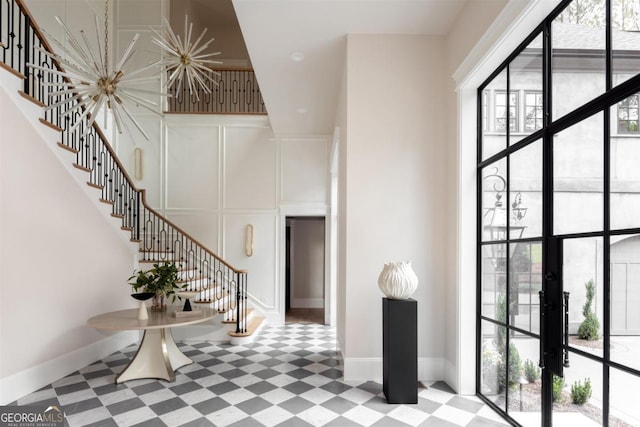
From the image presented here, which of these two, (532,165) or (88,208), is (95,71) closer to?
(88,208)

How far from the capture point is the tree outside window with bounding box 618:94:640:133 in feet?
6.12

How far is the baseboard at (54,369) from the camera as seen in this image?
3566mm

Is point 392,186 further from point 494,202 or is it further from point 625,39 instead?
point 625,39

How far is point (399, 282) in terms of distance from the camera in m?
3.52

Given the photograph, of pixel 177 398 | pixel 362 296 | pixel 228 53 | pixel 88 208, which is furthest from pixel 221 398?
pixel 228 53

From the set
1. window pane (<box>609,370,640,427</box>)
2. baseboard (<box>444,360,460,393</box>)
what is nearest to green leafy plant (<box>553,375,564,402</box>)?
window pane (<box>609,370,640,427</box>)

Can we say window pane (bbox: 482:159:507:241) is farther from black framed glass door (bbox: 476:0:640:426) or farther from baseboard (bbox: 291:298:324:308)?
baseboard (bbox: 291:298:324:308)

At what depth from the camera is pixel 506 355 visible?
3.09 metres

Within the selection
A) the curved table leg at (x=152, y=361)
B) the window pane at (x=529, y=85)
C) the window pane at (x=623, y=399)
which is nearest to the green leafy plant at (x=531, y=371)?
the window pane at (x=623, y=399)

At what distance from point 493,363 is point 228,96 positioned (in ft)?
25.7

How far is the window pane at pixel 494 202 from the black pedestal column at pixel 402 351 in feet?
3.06

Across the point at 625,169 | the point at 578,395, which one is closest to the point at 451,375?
the point at 578,395

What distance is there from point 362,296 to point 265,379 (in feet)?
4.64

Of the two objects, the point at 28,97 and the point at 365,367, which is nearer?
the point at 28,97
